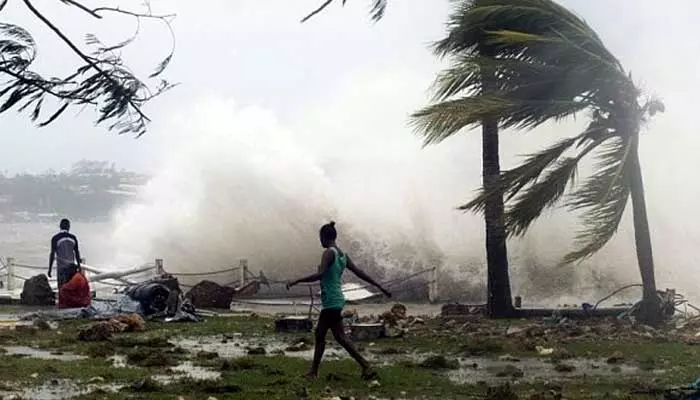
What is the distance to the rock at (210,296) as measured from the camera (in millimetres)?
21478

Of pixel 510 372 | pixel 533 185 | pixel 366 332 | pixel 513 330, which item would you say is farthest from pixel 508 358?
pixel 533 185

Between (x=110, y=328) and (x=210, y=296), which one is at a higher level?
(x=210, y=296)

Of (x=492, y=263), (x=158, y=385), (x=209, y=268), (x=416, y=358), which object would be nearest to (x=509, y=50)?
(x=492, y=263)

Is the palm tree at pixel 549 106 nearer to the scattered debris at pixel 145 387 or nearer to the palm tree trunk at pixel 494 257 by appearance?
the palm tree trunk at pixel 494 257

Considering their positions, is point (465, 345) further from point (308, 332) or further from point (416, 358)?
point (308, 332)

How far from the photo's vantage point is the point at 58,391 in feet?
33.5

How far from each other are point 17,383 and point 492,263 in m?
10.0

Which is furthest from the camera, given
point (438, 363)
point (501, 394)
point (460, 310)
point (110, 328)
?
point (460, 310)

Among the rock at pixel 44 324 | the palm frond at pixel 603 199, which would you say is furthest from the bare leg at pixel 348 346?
the rock at pixel 44 324

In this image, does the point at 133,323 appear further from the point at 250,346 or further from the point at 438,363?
the point at 438,363

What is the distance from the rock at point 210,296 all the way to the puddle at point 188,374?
930 centimetres

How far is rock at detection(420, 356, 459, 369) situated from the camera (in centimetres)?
1207

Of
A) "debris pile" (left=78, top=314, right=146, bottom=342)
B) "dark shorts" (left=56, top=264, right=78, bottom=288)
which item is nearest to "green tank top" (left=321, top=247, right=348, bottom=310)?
"debris pile" (left=78, top=314, right=146, bottom=342)

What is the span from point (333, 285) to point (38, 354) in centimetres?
425
